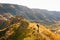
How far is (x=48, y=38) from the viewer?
73.5 metres

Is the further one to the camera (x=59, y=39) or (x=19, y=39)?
(x=59, y=39)

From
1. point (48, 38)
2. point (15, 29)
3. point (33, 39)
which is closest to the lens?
point (33, 39)

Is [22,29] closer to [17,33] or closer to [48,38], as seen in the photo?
[17,33]

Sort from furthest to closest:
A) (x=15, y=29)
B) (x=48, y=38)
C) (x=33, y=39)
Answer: (x=15, y=29), (x=48, y=38), (x=33, y=39)

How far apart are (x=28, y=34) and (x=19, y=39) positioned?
4.97m

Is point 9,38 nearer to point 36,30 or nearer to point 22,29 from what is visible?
point 22,29

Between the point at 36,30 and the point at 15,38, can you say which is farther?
the point at 36,30

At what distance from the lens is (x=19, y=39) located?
7019 cm

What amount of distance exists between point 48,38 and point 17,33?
14365 millimetres

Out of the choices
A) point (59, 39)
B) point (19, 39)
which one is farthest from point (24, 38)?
point (59, 39)

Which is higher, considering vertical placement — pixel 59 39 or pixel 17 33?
pixel 17 33

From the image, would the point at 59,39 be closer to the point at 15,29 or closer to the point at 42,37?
the point at 42,37

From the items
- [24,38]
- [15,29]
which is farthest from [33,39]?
[15,29]

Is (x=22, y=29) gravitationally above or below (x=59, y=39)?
above
